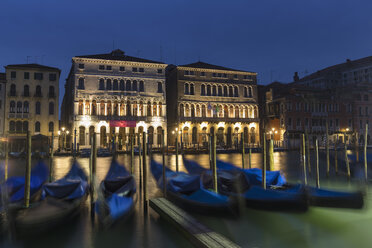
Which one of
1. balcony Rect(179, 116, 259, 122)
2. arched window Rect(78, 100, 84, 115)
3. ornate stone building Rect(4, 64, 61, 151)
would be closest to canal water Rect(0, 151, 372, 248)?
arched window Rect(78, 100, 84, 115)

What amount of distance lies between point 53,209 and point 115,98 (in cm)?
2557

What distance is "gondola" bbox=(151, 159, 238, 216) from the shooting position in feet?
20.9

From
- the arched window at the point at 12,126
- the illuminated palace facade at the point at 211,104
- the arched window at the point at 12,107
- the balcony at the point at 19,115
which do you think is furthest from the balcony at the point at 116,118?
the arched window at the point at 12,107

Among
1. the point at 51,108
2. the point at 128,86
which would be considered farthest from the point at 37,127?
the point at 128,86

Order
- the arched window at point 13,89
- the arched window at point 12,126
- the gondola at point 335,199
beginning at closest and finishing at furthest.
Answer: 1. the gondola at point 335,199
2. the arched window at point 12,126
3. the arched window at point 13,89

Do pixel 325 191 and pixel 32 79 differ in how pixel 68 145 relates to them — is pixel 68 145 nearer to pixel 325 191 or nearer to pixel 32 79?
pixel 32 79

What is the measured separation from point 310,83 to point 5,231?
4918 cm

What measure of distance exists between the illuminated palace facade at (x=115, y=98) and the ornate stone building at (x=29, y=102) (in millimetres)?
2129

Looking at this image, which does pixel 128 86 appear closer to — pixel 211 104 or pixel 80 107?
pixel 80 107

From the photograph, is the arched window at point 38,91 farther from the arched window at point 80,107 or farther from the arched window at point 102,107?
the arched window at point 102,107

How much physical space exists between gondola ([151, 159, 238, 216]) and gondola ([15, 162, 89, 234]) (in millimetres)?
2622

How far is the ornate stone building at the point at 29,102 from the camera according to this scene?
93.5ft

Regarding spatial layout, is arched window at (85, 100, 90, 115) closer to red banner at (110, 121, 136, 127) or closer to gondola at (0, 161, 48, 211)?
red banner at (110, 121, 136, 127)

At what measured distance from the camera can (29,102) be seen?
29281mm
